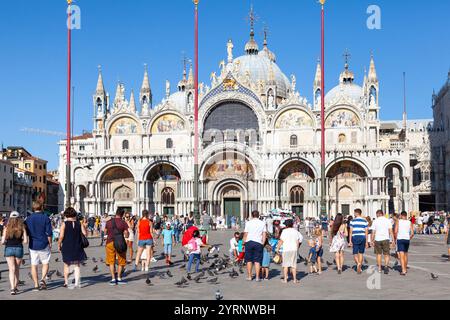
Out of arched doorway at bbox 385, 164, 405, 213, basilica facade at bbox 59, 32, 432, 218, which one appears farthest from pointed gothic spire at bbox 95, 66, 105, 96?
arched doorway at bbox 385, 164, 405, 213

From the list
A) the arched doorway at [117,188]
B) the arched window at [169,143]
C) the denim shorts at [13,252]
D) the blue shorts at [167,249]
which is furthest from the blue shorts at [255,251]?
the arched doorway at [117,188]

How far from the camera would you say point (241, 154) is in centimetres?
5953

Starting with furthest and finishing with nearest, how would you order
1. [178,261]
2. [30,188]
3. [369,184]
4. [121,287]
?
1. [30,188]
2. [369,184]
3. [178,261]
4. [121,287]

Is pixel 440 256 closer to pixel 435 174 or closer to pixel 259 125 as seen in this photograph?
pixel 259 125

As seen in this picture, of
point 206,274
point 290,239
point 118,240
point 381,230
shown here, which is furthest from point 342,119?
point 118,240

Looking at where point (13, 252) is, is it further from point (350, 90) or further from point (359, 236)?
point (350, 90)

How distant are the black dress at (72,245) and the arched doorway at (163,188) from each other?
160 feet

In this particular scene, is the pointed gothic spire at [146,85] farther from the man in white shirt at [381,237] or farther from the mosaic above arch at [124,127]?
the man in white shirt at [381,237]

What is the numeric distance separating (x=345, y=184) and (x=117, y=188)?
2280 cm

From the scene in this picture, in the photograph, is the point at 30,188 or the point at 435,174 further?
the point at 30,188

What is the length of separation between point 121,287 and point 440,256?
13.8 meters
